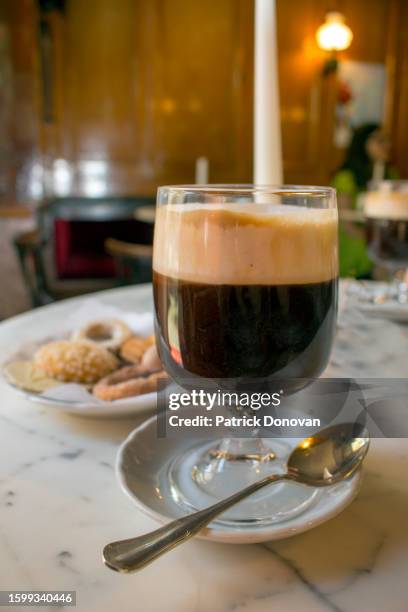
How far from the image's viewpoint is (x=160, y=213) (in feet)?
1.30

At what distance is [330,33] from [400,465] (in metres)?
3.86

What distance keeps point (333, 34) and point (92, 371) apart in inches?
149

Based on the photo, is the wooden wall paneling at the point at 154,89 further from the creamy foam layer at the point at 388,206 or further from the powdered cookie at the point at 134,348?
the powdered cookie at the point at 134,348

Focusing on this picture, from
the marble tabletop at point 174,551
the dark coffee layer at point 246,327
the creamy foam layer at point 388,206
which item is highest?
the creamy foam layer at point 388,206

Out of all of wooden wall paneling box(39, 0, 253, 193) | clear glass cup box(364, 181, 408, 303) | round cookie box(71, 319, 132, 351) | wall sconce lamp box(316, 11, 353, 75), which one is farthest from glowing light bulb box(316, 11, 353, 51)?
round cookie box(71, 319, 132, 351)

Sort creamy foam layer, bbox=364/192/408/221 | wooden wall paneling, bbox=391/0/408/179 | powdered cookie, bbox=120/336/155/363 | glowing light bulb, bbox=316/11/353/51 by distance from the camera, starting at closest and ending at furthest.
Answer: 1. powdered cookie, bbox=120/336/155/363
2. creamy foam layer, bbox=364/192/408/221
3. glowing light bulb, bbox=316/11/353/51
4. wooden wall paneling, bbox=391/0/408/179

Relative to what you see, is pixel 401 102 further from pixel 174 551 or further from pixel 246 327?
pixel 174 551

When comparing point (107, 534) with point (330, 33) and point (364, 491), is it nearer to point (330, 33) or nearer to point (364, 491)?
point (364, 491)

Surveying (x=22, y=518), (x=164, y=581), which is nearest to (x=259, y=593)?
(x=164, y=581)

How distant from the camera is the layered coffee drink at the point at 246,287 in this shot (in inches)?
13.9

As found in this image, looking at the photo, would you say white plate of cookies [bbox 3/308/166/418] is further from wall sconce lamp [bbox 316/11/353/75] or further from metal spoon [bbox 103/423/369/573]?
wall sconce lamp [bbox 316/11/353/75]

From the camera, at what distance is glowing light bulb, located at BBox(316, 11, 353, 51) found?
12.1ft

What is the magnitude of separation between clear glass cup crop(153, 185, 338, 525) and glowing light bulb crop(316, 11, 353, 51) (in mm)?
3783

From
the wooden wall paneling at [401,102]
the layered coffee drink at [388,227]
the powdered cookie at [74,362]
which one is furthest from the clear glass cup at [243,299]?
the wooden wall paneling at [401,102]
